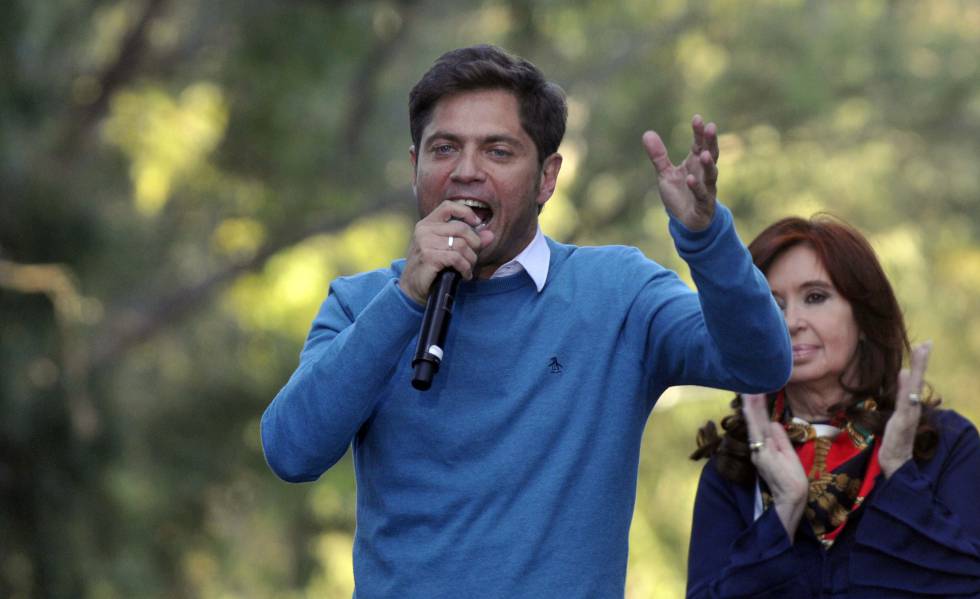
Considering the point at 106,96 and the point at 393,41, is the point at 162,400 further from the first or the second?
the point at 393,41

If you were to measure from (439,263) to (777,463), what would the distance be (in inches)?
40.9

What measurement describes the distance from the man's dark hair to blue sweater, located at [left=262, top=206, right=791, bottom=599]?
0.91 ft

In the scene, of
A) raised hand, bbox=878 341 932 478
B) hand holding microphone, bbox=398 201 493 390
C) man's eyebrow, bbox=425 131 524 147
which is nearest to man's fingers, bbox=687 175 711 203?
hand holding microphone, bbox=398 201 493 390

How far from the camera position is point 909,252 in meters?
15.5

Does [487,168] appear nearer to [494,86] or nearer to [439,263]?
[494,86]

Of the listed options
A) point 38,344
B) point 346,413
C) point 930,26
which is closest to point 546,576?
point 346,413

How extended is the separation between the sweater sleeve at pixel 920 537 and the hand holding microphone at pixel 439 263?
1060 millimetres

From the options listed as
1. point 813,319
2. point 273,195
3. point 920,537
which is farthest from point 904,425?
point 273,195

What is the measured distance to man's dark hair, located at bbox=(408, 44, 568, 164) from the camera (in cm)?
298

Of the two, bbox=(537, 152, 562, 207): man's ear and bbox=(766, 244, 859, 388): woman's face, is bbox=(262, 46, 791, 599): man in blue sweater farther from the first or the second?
bbox=(766, 244, 859, 388): woman's face

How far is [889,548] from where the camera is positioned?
3271 mm

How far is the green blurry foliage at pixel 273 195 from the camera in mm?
9938

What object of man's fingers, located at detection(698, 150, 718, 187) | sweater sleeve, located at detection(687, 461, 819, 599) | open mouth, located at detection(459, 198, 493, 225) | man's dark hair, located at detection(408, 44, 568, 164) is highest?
man's dark hair, located at detection(408, 44, 568, 164)

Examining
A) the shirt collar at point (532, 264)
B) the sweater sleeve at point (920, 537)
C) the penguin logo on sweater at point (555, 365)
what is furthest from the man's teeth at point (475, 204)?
the sweater sleeve at point (920, 537)
